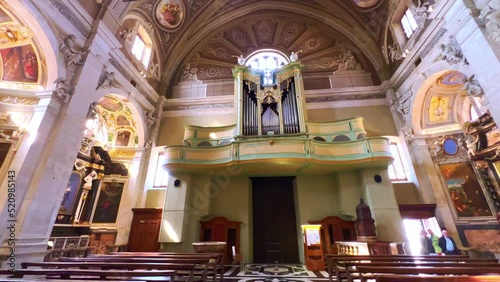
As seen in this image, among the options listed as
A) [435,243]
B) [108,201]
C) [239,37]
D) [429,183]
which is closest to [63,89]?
[108,201]

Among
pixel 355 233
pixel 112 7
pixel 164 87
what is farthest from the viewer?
pixel 164 87

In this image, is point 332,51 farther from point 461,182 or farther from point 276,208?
point 276,208

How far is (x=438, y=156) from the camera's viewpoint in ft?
24.7

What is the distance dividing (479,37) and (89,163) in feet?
39.1

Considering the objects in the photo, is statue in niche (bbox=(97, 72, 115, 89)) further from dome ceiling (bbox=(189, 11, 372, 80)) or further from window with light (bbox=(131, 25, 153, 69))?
dome ceiling (bbox=(189, 11, 372, 80))

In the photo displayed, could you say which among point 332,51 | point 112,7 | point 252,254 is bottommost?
point 252,254

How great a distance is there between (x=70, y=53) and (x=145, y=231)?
20.2ft

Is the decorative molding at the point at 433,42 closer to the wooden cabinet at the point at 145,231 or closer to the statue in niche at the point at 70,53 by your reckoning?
the statue in niche at the point at 70,53

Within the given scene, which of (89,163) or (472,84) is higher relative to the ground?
(472,84)

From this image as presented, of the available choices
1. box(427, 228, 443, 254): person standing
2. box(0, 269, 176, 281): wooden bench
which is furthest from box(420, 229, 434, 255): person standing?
box(0, 269, 176, 281): wooden bench

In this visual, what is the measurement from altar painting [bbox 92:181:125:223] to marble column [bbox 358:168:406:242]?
9.08 m

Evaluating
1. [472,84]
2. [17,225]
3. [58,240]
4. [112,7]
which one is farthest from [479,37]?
[58,240]

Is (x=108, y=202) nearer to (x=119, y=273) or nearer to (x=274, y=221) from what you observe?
(x=274, y=221)

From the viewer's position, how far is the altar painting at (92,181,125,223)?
7.64 meters
